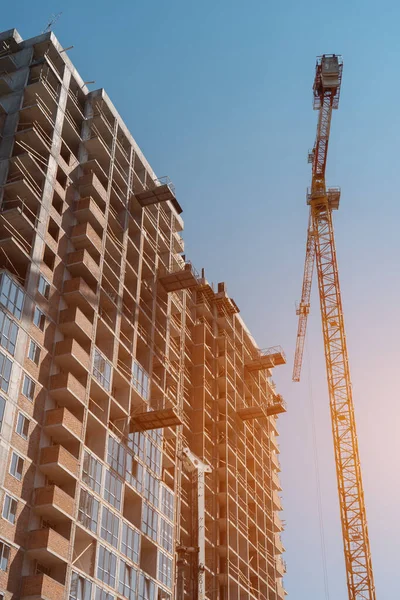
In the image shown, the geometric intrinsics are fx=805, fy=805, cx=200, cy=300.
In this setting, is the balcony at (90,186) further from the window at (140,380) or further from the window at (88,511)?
the window at (88,511)

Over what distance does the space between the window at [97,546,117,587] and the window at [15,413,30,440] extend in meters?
10.1

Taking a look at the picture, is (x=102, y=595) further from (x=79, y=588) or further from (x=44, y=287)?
(x=44, y=287)

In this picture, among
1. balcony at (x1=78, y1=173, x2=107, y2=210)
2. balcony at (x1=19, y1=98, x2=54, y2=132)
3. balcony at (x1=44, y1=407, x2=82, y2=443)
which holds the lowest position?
balcony at (x1=44, y1=407, x2=82, y2=443)

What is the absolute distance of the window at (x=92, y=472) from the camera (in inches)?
2262

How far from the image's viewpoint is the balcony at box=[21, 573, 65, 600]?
4834 cm

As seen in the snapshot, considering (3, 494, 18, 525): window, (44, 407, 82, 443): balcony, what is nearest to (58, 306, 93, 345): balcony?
(44, 407, 82, 443): balcony

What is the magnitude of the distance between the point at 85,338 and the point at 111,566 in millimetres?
17288

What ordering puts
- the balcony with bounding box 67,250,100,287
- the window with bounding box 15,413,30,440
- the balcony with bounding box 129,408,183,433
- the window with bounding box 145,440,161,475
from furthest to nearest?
the window with bounding box 145,440,161,475 < the balcony with bounding box 129,408,183,433 < the balcony with bounding box 67,250,100,287 < the window with bounding box 15,413,30,440

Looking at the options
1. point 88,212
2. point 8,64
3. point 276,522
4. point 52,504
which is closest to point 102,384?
point 52,504

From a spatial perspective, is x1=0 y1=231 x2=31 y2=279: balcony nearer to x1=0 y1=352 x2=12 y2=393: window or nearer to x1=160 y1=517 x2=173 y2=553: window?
x1=0 y1=352 x2=12 y2=393: window

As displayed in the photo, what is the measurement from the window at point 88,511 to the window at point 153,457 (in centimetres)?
1043

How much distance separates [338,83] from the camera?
325 ft

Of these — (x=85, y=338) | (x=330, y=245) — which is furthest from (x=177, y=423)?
(x=330, y=245)

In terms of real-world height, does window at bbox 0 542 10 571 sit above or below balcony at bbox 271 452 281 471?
below
